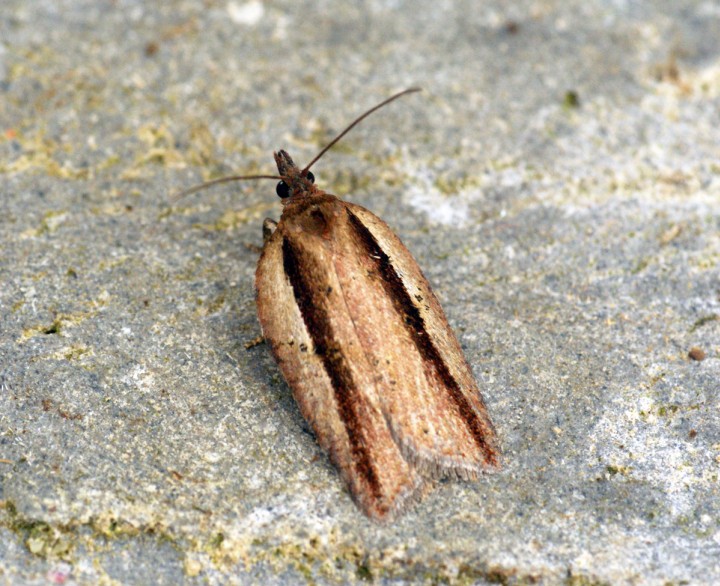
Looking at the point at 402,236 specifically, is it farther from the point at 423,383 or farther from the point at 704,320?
the point at 704,320

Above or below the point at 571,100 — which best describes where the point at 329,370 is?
below

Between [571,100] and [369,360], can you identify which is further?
[571,100]

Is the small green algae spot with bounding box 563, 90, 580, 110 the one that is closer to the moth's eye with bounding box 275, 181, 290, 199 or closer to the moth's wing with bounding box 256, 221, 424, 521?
the moth's eye with bounding box 275, 181, 290, 199

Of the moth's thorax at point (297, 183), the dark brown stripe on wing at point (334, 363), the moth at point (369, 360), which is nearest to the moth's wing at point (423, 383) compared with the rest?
the moth at point (369, 360)

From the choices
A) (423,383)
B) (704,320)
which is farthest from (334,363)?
(704,320)

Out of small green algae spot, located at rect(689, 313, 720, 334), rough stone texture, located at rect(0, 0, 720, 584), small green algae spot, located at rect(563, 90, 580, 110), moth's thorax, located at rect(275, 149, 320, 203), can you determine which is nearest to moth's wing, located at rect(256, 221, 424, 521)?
rough stone texture, located at rect(0, 0, 720, 584)

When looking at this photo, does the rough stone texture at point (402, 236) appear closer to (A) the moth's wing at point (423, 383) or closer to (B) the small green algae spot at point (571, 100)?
(B) the small green algae spot at point (571, 100)


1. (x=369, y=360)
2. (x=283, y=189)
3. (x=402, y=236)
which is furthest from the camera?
(x=402, y=236)

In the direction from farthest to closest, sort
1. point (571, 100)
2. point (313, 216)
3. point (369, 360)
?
point (571, 100) < point (313, 216) < point (369, 360)
